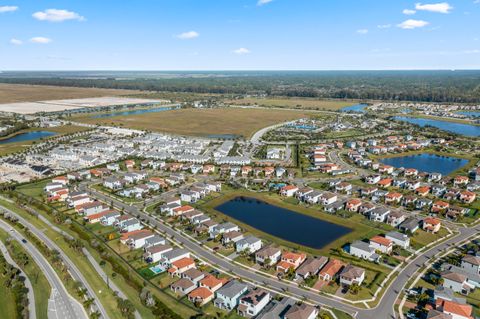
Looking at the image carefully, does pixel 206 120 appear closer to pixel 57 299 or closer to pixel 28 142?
pixel 28 142

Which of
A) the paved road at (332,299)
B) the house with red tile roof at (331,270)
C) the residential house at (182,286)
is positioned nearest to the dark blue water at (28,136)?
the paved road at (332,299)

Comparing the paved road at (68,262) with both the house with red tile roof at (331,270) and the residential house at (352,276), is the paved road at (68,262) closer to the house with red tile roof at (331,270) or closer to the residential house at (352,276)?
the house with red tile roof at (331,270)

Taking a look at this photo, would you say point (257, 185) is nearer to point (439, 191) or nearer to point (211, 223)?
point (211, 223)

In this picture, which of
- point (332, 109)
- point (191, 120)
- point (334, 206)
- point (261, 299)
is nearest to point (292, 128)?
point (191, 120)

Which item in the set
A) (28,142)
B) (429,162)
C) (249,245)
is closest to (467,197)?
(429,162)

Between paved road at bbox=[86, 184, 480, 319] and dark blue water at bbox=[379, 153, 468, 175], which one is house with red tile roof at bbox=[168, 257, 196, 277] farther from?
dark blue water at bbox=[379, 153, 468, 175]

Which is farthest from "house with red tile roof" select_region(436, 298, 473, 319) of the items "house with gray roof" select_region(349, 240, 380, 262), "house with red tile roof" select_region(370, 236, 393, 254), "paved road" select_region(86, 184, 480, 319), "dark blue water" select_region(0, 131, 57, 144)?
"dark blue water" select_region(0, 131, 57, 144)
